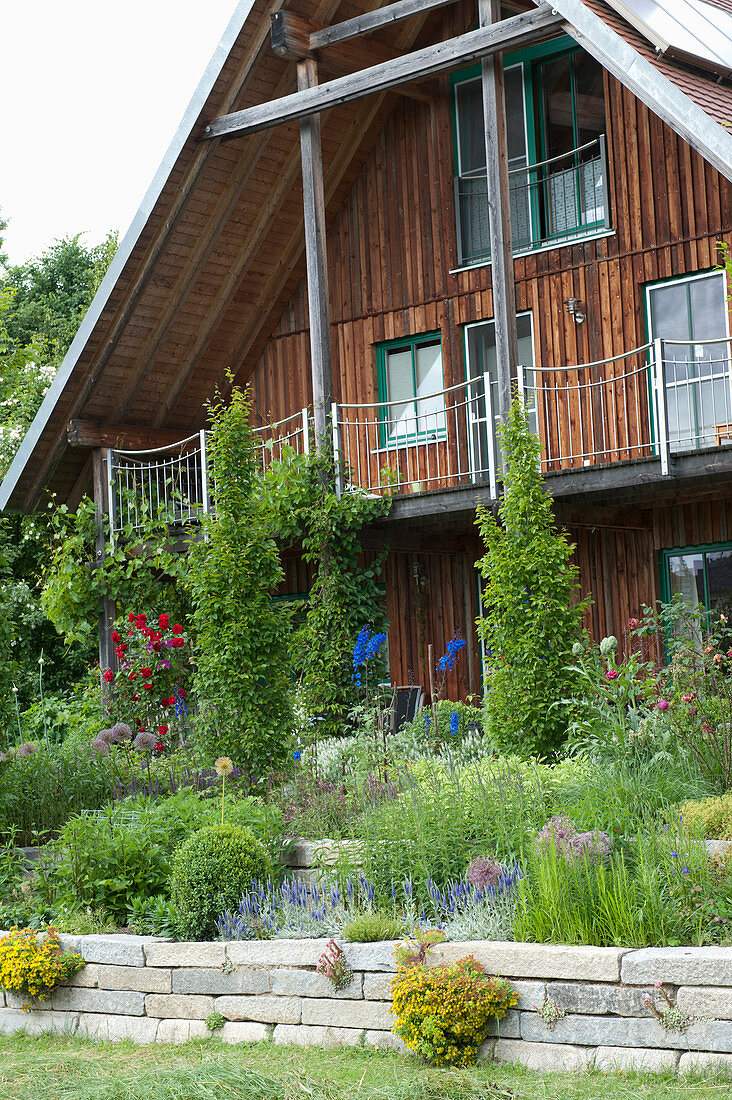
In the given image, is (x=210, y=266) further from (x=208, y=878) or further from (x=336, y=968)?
(x=336, y=968)

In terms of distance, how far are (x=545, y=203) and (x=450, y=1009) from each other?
33.2 feet

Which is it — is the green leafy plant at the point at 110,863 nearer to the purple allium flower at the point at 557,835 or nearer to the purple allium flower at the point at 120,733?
the purple allium flower at the point at 557,835

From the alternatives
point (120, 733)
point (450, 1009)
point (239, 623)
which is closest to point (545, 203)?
point (239, 623)

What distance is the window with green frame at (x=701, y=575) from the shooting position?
12.1 meters

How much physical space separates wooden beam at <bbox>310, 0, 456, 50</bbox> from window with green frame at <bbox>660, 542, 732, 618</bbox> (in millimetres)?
5796

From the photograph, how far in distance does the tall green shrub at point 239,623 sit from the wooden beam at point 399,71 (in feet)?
13.8

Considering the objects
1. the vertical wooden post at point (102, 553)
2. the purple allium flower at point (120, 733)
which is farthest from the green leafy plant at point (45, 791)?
the vertical wooden post at point (102, 553)

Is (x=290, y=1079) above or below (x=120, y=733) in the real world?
below

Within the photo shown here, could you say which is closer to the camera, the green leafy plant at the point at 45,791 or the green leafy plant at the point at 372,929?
the green leafy plant at the point at 372,929

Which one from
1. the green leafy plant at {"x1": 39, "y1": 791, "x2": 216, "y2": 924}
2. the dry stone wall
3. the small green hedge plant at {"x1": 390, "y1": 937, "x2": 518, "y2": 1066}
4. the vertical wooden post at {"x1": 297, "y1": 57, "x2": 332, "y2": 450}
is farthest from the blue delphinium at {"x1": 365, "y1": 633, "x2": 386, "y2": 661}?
the small green hedge plant at {"x1": 390, "y1": 937, "x2": 518, "y2": 1066}

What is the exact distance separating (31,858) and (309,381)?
8.40 m

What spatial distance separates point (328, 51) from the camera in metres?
13.1

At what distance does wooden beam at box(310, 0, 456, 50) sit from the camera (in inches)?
465

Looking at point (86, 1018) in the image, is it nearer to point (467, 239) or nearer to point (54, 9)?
point (467, 239)
